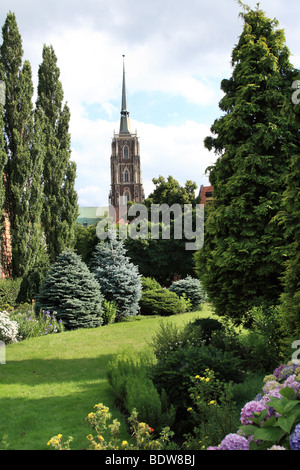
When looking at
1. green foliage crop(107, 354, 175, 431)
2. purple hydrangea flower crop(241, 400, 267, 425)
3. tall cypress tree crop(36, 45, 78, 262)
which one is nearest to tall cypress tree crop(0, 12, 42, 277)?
tall cypress tree crop(36, 45, 78, 262)

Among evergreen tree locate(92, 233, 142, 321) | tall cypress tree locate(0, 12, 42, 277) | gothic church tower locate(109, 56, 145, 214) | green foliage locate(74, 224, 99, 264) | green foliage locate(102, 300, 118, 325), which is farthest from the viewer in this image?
gothic church tower locate(109, 56, 145, 214)

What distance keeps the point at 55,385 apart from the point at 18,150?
40.4 feet

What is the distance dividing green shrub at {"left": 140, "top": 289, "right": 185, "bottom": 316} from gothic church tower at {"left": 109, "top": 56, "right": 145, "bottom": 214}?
55.6 meters

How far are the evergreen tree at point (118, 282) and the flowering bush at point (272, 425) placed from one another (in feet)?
42.6

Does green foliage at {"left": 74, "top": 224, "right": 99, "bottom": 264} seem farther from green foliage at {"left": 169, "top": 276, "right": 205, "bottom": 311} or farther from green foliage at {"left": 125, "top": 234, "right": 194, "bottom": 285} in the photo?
green foliage at {"left": 169, "top": 276, "right": 205, "bottom": 311}

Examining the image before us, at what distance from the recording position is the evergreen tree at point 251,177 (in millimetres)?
8633

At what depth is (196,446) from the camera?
12.4 feet

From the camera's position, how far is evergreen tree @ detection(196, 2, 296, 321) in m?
8.63

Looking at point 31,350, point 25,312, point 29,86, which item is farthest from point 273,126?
point 29,86

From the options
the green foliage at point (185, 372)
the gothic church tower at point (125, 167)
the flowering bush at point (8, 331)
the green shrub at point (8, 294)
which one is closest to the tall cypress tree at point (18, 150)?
the green shrub at point (8, 294)

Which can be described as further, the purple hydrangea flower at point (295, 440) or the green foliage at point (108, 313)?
the green foliage at point (108, 313)

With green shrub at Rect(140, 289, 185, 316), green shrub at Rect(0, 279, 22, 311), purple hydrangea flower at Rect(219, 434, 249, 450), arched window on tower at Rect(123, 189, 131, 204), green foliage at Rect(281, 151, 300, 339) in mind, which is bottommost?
green shrub at Rect(140, 289, 185, 316)

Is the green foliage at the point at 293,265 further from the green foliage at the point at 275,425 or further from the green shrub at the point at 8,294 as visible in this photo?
the green shrub at the point at 8,294

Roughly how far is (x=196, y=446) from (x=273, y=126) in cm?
747
